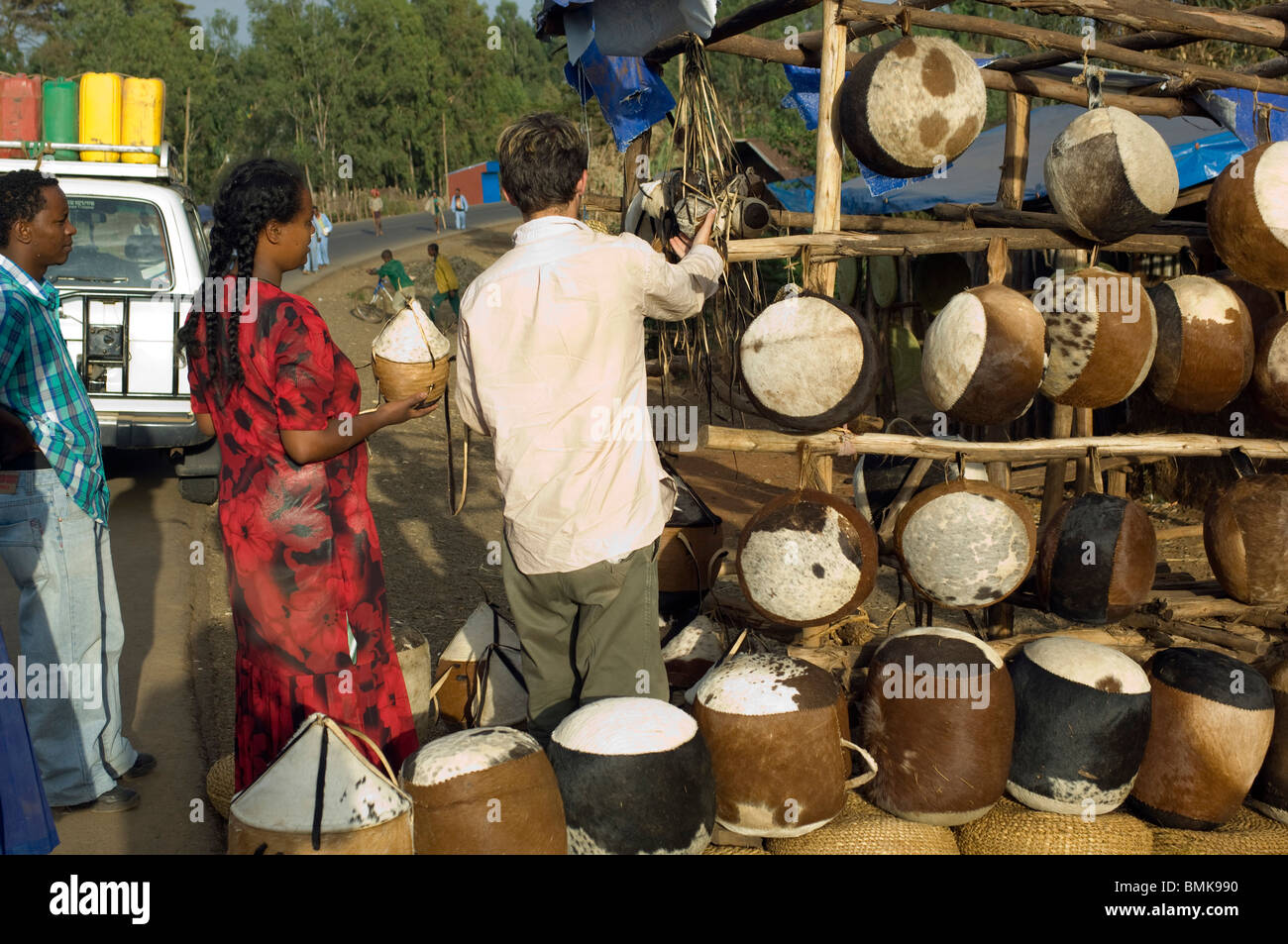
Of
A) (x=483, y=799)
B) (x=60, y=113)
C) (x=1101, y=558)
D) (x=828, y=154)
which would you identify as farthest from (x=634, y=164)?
(x=60, y=113)

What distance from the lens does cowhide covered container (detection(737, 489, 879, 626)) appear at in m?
3.19

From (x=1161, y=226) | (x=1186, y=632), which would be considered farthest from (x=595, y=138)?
(x=1186, y=632)

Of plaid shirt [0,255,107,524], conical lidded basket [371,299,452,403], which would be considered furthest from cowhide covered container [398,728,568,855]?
plaid shirt [0,255,107,524]

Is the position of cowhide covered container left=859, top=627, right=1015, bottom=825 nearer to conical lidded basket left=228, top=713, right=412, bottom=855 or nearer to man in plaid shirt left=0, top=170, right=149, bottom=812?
conical lidded basket left=228, top=713, right=412, bottom=855

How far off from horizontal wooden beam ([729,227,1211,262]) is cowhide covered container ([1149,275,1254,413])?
323mm

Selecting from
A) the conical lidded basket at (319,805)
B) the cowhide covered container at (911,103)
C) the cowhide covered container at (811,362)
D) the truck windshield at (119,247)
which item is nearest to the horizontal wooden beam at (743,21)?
the cowhide covered container at (911,103)

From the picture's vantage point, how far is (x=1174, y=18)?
3.44m

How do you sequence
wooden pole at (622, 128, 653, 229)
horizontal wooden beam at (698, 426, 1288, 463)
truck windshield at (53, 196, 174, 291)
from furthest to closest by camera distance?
truck windshield at (53, 196, 174, 291)
wooden pole at (622, 128, 653, 229)
horizontal wooden beam at (698, 426, 1288, 463)

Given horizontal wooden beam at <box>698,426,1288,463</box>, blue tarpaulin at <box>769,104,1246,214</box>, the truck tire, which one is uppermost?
blue tarpaulin at <box>769,104,1246,214</box>

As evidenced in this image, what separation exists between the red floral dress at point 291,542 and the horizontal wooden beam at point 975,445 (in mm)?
1082

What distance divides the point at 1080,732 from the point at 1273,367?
148cm

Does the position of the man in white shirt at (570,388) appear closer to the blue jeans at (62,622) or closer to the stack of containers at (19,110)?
the blue jeans at (62,622)

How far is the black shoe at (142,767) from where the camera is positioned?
11.3ft

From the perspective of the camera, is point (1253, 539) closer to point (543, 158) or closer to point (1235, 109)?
point (1235, 109)
